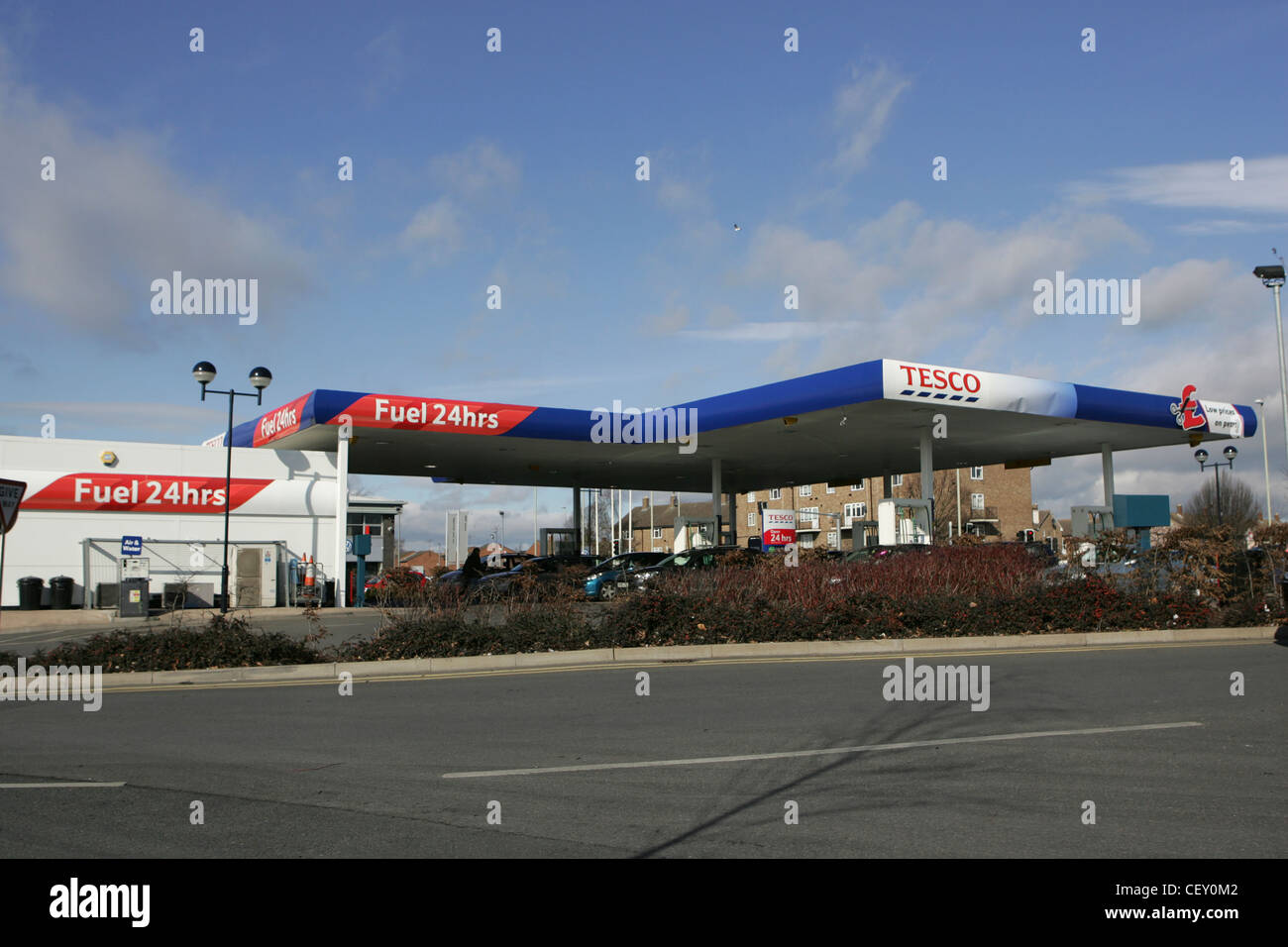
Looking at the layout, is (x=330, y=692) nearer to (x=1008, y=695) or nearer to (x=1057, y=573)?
(x=1008, y=695)

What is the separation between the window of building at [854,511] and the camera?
273 feet

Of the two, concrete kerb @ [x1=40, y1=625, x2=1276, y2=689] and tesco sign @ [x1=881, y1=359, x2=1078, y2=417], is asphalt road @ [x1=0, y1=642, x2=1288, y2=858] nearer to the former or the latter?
concrete kerb @ [x1=40, y1=625, x2=1276, y2=689]

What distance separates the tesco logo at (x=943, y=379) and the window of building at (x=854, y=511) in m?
56.1

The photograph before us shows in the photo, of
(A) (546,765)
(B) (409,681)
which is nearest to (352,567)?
(B) (409,681)

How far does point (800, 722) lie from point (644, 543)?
104655 mm

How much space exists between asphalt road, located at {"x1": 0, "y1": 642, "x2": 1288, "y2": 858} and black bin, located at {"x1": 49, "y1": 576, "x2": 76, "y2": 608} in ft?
57.7

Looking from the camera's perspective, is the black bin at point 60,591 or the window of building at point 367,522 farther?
the window of building at point 367,522

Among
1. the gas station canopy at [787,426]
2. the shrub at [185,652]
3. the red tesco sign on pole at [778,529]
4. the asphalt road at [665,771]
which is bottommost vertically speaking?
the asphalt road at [665,771]

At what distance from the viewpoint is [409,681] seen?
41.9 ft

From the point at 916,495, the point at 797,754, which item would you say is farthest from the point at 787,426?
the point at 916,495

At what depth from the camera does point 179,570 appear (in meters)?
28.8

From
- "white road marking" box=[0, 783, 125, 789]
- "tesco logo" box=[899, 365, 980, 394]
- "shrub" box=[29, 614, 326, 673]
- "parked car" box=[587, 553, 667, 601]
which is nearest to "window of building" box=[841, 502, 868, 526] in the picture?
"parked car" box=[587, 553, 667, 601]

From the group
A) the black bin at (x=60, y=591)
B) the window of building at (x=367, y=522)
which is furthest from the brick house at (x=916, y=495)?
the black bin at (x=60, y=591)

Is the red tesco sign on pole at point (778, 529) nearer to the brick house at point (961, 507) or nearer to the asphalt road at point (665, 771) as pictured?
the asphalt road at point (665, 771)
